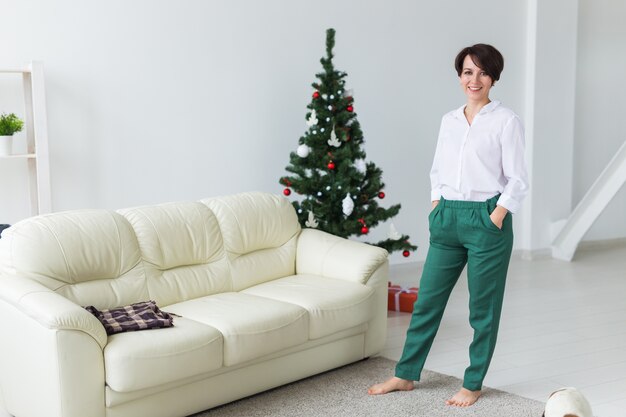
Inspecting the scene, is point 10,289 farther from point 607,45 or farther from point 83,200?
point 607,45

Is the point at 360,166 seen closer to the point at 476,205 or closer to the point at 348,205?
the point at 348,205

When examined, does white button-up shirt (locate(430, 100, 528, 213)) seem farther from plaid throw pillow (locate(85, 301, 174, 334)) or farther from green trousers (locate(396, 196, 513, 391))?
plaid throw pillow (locate(85, 301, 174, 334))

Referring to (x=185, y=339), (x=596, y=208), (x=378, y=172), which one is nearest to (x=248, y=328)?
(x=185, y=339)

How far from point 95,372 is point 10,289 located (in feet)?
1.69

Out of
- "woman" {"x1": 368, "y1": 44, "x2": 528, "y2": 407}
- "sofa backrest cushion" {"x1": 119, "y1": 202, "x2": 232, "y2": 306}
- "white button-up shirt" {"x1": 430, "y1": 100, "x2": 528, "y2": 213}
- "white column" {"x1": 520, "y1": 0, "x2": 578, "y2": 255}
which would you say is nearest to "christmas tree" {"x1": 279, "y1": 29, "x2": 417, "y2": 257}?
"sofa backrest cushion" {"x1": 119, "y1": 202, "x2": 232, "y2": 306}

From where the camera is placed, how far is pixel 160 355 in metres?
3.34

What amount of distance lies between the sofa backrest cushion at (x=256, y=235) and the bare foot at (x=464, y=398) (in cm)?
126

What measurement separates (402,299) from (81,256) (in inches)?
96.1

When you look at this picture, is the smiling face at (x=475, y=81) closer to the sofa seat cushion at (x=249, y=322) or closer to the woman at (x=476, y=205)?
the woman at (x=476, y=205)

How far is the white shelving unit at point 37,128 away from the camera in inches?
180

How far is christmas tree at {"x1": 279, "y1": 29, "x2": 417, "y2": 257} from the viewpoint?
208 inches

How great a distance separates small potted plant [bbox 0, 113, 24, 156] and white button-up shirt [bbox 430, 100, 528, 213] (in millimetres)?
2433

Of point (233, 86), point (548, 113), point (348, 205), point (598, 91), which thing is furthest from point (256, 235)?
point (598, 91)

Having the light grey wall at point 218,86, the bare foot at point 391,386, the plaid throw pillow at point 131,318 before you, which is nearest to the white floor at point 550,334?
the bare foot at point 391,386
